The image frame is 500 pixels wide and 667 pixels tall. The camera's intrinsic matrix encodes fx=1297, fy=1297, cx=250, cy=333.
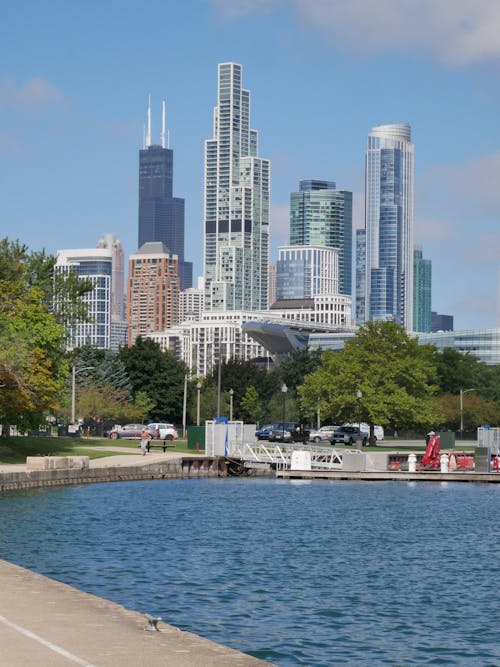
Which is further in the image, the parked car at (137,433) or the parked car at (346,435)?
the parked car at (137,433)

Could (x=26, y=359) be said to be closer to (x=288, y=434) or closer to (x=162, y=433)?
(x=288, y=434)

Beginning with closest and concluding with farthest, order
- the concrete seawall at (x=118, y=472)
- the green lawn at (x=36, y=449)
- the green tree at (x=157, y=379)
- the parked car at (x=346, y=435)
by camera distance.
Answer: the concrete seawall at (x=118, y=472) < the green lawn at (x=36, y=449) < the parked car at (x=346, y=435) < the green tree at (x=157, y=379)

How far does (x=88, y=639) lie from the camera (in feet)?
68.8

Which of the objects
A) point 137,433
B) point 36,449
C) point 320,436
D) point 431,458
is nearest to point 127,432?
point 137,433

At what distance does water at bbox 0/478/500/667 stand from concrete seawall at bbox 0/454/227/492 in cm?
134

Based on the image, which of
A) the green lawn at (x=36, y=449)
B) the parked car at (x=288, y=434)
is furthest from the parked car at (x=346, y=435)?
the green lawn at (x=36, y=449)

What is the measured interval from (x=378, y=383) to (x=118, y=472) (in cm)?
4859

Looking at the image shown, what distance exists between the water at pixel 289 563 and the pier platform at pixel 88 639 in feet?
11.5

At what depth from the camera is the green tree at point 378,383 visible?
11806 centimetres

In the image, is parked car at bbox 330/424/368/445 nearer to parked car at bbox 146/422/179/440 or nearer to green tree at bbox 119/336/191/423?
parked car at bbox 146/422/179/440

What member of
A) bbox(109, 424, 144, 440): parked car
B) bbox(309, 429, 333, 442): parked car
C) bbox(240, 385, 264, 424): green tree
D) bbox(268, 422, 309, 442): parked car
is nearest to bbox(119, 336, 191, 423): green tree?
bbox(240, 385, 264, 424): green tree

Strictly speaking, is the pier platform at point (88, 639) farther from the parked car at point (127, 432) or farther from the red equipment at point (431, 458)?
the parked car at point (127, 432)

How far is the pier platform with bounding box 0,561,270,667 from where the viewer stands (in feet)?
63.2

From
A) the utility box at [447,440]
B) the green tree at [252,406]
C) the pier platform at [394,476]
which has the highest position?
the green tree at [252,406]
